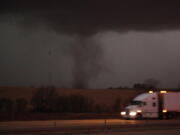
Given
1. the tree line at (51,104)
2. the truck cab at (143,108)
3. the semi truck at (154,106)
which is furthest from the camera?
the tree line at (51,104)

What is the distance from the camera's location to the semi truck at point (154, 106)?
137 feet

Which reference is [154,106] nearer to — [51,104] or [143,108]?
[143,108]

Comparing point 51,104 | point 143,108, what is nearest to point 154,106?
point 143,108

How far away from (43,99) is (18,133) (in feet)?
105

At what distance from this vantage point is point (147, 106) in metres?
42.1

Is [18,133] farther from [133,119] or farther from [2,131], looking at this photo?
[133,119]

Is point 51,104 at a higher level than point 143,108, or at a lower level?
higher

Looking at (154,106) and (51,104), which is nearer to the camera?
(154,106)

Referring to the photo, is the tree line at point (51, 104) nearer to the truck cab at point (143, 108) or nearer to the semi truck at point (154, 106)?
the semi truck at point (154, 106)

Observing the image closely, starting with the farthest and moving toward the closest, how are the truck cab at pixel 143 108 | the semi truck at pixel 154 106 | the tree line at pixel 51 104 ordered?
the tree line at pixel 51 104, the semi truck at pixel 154 106, the truck cab at pixel 143 108

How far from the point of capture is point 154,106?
139 ft

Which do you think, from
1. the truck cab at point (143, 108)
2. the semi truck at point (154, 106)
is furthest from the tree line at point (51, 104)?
the truck cab at point (143, 108)

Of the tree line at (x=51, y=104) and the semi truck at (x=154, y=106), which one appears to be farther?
the tree line at (x=51, y=104)

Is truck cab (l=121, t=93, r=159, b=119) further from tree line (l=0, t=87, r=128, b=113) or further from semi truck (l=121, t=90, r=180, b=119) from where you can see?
tree line (l=0, t=87, r=128, b=113)
